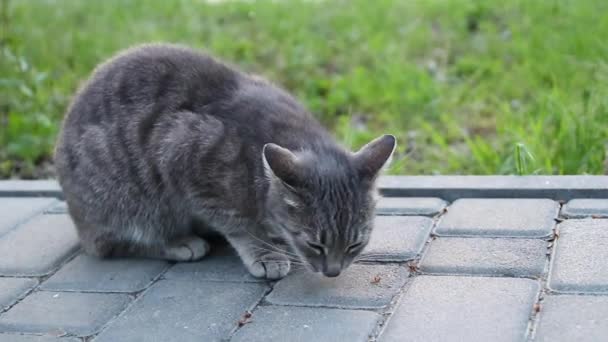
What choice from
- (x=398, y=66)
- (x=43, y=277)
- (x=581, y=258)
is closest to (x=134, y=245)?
(x=43, y=277)

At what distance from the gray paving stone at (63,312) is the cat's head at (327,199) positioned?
73 centimetres

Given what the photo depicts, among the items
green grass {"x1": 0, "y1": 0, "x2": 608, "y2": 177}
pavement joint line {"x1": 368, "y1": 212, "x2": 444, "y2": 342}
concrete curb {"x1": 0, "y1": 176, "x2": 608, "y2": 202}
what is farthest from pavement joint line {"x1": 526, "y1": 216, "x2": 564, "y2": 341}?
green grass {"x1": 0, "y1": 0, "x2": 608, "y2": 177}

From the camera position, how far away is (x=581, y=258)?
10.6ft

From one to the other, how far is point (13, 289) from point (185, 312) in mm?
816

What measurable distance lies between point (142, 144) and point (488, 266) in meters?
1.57

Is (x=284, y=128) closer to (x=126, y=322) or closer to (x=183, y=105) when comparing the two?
(x=183, y=105)

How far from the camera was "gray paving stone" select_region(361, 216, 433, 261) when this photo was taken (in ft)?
11.5

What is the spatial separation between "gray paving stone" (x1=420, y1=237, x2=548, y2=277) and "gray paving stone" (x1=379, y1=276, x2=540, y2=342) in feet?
0.22

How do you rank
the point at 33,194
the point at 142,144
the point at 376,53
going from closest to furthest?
the point at 142,144
the point at 33,194
the point at 376,53

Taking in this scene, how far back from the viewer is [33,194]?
4590mm

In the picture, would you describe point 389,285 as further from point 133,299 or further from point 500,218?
point 133,299

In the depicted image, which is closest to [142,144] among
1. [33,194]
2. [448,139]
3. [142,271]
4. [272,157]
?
[142,271]

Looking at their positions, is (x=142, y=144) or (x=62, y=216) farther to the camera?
(x=62, y=216)

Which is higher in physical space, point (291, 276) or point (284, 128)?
point (284, 128)
